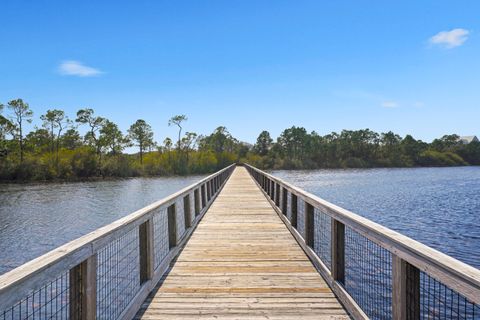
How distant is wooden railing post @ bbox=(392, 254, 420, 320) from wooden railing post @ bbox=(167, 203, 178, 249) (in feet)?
10.8

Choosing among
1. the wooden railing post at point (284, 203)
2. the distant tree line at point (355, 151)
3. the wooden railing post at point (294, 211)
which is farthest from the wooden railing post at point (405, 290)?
the distant tree line at point (355, 151)

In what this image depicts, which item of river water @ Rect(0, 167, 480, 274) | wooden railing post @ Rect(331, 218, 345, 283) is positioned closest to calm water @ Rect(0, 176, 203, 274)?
river water @ Rect(0, 167, 480, 274)

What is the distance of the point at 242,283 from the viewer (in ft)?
13.8

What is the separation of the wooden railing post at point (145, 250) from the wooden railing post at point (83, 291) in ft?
4.01

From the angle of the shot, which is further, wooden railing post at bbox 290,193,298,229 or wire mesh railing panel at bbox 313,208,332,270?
wooden railing post at bbox 290,193,298,229

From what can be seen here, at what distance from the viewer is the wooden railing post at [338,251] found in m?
3.80

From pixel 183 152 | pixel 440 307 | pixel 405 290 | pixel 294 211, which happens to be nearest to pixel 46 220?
pixel 294 211

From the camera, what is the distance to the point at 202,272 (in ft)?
15.2

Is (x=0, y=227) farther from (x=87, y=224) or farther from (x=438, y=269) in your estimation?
(x=438, y=269)

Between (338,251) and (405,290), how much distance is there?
4.80ft

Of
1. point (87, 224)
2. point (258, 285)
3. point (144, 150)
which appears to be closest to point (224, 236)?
point (258, 285)

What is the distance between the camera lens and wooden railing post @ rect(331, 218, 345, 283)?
12.5 ft

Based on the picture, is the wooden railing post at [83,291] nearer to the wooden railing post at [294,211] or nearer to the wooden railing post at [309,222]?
the wooden railing post at [309,222]

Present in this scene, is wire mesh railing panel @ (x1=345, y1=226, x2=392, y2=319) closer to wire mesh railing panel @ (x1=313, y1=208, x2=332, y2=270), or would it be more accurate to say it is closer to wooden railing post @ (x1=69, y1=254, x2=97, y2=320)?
wire mesh railing panel @ (x1=313, y1=208, x2=332, y2=270)
